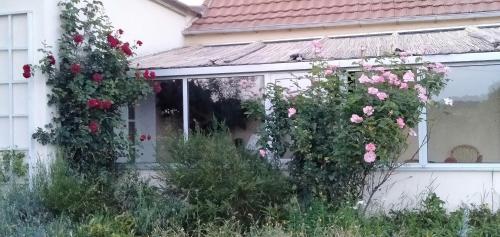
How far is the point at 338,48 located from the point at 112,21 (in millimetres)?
3481

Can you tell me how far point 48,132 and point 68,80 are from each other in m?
0.75

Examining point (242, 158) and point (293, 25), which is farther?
point (293, 25)

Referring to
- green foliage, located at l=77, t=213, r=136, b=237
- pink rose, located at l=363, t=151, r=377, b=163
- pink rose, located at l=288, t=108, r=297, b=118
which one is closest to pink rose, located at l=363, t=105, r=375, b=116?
pink rose, located at l=363, t=151, r=377, b=163

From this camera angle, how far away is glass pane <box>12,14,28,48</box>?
869 cm

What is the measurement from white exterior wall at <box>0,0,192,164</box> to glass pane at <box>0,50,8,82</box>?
0.75 ft

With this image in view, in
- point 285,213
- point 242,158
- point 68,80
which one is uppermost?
point 68,80

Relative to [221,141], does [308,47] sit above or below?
above

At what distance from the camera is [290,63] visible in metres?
8.74

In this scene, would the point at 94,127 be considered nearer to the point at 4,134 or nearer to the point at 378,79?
the point at 4,134

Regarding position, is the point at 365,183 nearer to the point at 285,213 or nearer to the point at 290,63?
the point at 285,213

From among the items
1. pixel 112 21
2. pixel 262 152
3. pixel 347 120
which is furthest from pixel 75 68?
pixel 347 120

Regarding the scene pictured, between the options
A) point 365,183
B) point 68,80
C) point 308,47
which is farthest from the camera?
point 308,47

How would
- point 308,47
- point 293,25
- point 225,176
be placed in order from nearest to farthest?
point 225,176, point 308,47, point 293,25

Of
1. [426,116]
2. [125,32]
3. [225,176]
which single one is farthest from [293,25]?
[225,176]
